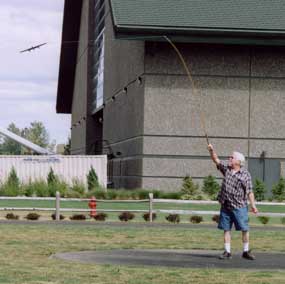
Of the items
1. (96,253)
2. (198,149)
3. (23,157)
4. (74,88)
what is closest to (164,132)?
(198,149)

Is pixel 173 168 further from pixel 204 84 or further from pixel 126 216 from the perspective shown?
pixel 126 216

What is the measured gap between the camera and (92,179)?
40.7 meters

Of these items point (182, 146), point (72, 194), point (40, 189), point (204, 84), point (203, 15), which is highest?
point (203, 15)

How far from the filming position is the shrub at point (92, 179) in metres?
40.2

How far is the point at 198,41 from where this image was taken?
36312 mm

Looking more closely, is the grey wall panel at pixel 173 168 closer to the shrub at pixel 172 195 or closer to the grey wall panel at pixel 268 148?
the shrub at pixel 172 195

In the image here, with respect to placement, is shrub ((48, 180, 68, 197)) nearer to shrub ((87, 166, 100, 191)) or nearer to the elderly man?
shrub ((87, 166, 100, 191))

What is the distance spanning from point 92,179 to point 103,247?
76.5 ft

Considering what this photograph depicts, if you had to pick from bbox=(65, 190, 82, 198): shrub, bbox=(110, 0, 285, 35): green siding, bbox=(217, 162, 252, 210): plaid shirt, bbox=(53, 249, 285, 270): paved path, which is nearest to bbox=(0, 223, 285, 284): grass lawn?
bbox=(53, 249, 285, 270): paved path

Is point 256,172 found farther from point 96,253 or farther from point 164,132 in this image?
point 96,253

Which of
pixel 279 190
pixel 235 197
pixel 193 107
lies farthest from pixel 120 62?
pixel 235 197

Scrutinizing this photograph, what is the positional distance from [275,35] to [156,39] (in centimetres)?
460

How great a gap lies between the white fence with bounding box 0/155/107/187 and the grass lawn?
17861 millimetres

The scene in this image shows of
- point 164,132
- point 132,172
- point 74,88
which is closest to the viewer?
point 164,132
